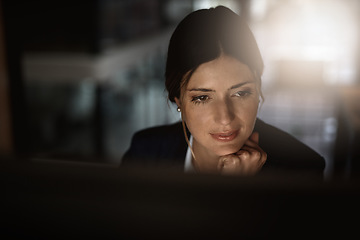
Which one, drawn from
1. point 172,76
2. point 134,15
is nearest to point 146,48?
point 134,15

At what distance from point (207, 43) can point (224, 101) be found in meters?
0.08

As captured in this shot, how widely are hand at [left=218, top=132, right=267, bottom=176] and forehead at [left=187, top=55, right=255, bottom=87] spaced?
0.09m

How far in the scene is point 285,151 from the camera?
20.3 inches

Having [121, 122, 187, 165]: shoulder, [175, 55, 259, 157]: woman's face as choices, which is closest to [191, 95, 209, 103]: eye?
[175, 55, 259, 157]: woman's face

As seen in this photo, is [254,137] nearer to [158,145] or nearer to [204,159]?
[204,159]

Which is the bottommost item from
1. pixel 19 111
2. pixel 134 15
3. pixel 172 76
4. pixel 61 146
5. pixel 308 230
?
pixel 61 146

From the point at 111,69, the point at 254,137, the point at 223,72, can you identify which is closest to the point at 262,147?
the point at 254,137

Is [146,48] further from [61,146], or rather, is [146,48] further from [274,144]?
[274,144]

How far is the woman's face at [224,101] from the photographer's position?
17.1 inches

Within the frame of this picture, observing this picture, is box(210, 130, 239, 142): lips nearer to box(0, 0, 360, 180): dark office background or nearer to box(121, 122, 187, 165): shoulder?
box(121, 122, 187, 165): shoulder

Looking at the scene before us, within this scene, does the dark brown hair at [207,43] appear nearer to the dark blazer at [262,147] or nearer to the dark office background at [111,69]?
the dark blazer at [262,147]

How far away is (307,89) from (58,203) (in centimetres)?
261

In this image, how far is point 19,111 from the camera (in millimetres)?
1906

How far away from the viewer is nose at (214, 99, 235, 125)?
43 centimetres
